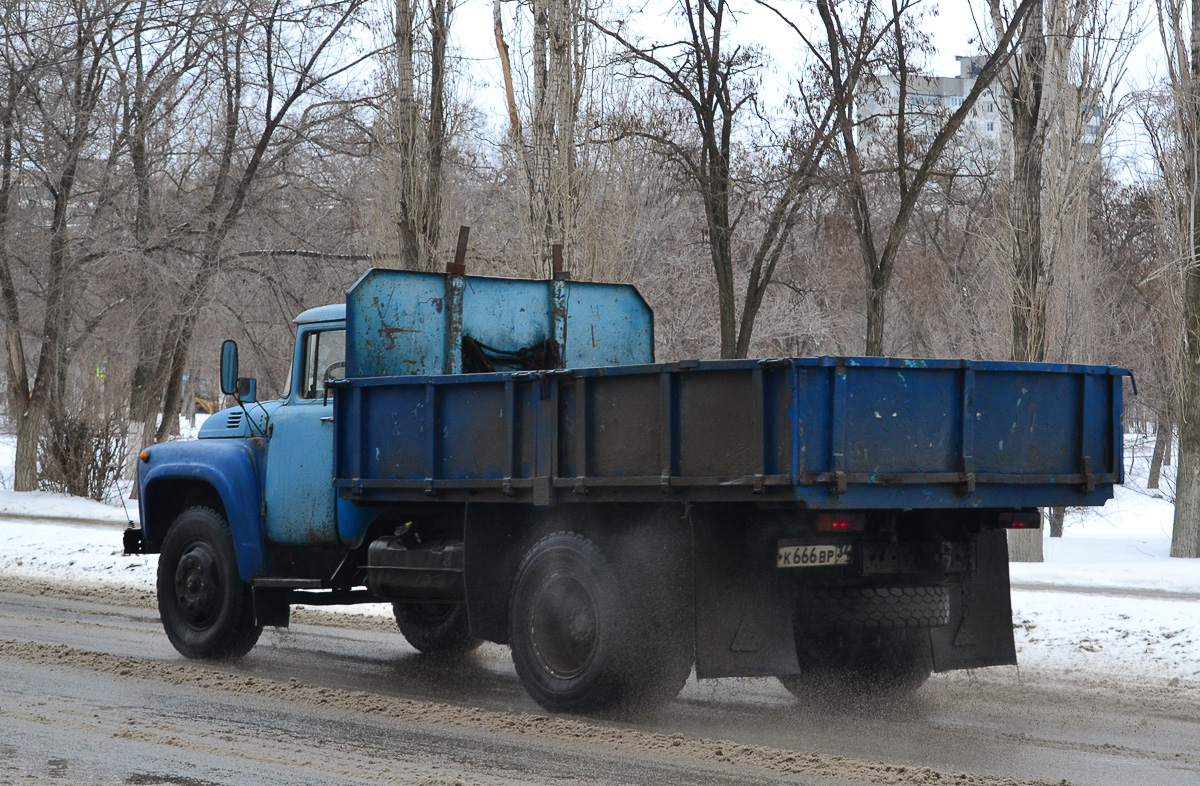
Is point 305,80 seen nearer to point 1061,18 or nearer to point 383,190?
point 383,190

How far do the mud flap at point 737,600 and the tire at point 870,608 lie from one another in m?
0.27

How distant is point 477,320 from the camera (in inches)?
369

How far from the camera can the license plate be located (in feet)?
22.3

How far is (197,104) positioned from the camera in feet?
82.8

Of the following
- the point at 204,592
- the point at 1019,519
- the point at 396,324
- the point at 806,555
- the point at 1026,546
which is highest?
the point at 396,324

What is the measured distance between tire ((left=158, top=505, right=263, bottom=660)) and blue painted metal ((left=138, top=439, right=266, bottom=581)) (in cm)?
16

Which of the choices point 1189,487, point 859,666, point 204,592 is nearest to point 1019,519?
point 859,666

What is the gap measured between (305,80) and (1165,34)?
590 inches

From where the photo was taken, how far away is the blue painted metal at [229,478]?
9.27 meters

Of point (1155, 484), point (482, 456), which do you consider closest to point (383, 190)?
point (482, 456)

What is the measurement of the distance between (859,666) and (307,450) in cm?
393

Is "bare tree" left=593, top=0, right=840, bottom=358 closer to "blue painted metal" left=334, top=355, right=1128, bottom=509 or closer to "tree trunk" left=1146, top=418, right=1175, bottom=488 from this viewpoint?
"blue painted metal" left=334, top=355, right=1128, bottom=509

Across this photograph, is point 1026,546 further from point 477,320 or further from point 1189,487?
point 477,320

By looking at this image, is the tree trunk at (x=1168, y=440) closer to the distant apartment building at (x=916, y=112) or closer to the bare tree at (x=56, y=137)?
the distant apartment building at (x=916, y=112)
